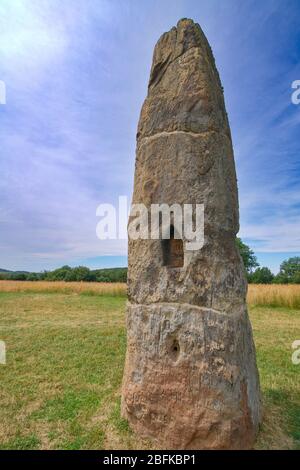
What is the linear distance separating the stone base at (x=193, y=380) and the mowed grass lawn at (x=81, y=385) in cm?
41

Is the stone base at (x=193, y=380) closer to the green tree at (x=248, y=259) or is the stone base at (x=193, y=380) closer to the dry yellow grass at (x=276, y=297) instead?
→ the dry yellow grass at (x=276, y=297)

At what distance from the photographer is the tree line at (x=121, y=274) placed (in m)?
35.6

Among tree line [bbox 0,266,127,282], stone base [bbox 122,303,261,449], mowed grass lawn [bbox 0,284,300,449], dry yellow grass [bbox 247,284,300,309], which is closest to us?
stone base [bbox 122,303,261,449]

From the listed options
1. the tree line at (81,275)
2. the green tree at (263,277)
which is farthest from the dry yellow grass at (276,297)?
the green tree at (263,277)

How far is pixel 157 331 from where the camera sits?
3.95 metres

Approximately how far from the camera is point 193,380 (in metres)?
3.74

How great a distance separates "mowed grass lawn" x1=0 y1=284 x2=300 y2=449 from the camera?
4.08m

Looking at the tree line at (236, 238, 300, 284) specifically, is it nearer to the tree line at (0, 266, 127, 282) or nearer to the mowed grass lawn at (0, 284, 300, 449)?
the tree line at (0, 266, 127, 282)

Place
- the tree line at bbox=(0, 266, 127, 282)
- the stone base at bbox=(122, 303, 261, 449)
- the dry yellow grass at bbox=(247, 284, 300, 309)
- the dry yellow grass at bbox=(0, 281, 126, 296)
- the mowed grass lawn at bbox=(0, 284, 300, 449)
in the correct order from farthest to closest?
the tree line at bbox=(0, 266, 127, 282)
the dry yellow grass at bbox=(0, 281, 126, 296)
the dry yellow grass at bbox=(247, 284, 300, 309)
the mowed grass lawn at bbox=(0, 284, 300, 449)
the stone base at bbox=(122, 303, 261, 449)

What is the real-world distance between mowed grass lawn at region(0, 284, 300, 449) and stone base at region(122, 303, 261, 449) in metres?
0.41

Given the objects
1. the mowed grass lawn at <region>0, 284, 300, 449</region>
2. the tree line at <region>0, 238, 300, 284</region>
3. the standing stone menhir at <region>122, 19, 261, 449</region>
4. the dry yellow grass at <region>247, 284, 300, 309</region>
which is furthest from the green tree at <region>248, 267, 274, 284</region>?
the standing stone menhir at <region>122, 19, 261, 449</region>

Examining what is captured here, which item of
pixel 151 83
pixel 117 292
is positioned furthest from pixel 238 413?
pixel 117 292

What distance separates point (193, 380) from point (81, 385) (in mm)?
2792

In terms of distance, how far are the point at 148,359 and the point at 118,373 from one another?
2.65 meters
